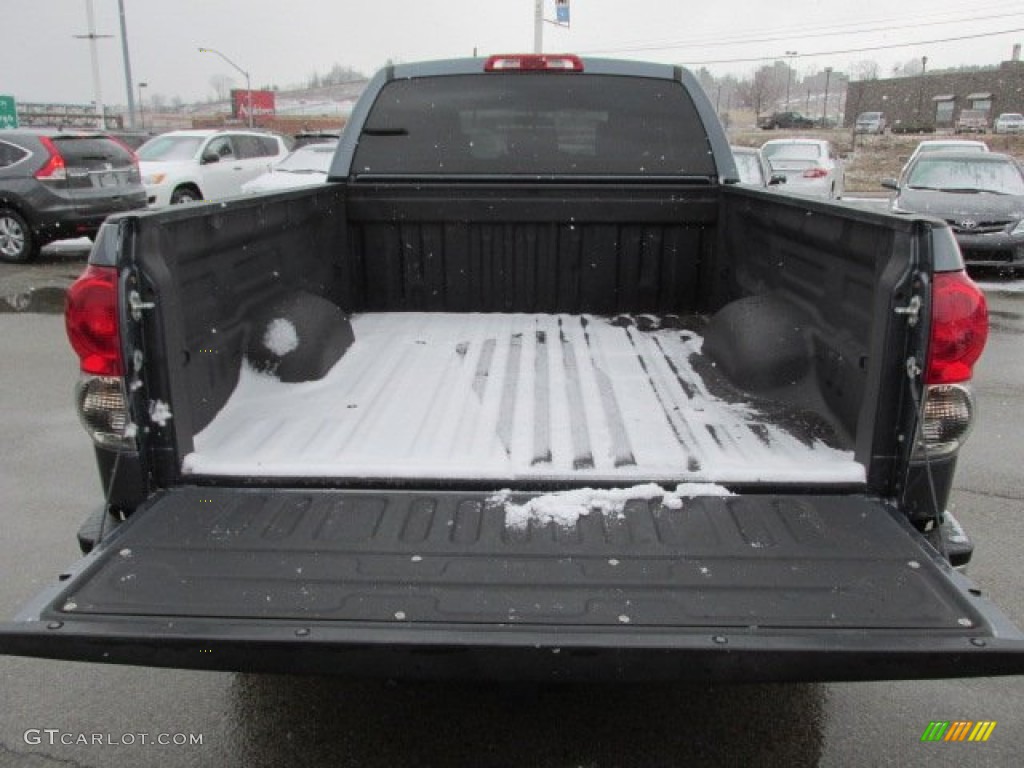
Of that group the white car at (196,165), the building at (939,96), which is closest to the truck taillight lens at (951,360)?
the white car at (196,165)

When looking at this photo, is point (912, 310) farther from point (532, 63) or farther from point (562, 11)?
point (562, 11)

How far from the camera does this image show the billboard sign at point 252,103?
61.1 m

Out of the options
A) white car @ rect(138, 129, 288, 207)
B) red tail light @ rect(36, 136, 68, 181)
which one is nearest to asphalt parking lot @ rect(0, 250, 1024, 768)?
red tail light @ rect(36, 136, 68, 181)

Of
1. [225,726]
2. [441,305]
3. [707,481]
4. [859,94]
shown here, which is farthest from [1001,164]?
[859,94]

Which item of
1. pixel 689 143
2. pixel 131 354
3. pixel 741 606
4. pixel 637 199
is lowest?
pixel 741 606

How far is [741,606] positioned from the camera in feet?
6.24

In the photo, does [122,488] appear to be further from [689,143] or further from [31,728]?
[689,143]

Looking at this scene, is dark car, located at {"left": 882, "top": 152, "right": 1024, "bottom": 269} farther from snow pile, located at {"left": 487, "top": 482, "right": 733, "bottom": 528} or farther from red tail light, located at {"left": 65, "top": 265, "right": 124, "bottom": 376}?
red tail light, located at {"left": 65, "top": 265, "right": 124, "bottom": 376}

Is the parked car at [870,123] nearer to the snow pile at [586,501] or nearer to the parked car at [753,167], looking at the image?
the parked car at [753,167]

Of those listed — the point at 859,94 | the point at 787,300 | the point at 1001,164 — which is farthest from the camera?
the point at 859,94

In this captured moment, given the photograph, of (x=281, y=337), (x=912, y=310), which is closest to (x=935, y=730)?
(x=912, y=310)

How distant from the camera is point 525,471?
2.50 meters

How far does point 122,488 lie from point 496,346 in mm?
1972

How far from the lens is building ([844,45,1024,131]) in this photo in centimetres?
7019
